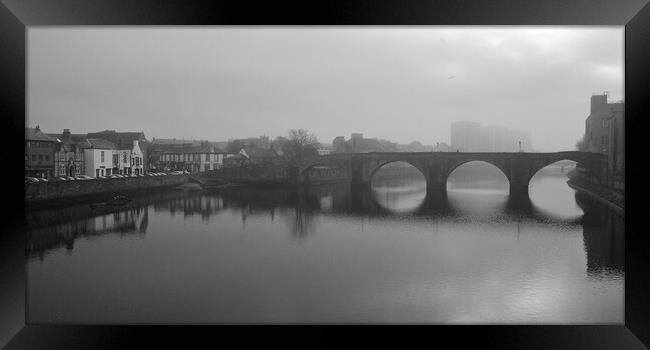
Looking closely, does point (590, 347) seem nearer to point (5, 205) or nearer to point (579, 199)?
point (5, 205)

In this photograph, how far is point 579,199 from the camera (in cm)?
2706

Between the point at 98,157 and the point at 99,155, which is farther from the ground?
the point at 99,155

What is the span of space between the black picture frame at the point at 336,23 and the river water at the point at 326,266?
275cm

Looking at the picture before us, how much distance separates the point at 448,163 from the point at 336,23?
2641 centimetres

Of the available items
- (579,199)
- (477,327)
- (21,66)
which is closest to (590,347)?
(477,327)

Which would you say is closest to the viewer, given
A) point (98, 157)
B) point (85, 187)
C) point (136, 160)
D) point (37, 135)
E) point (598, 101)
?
point (37, 135)

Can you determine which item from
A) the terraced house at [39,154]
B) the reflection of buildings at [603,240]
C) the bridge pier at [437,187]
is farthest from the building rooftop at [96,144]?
the reflection of buildings at [603,240]

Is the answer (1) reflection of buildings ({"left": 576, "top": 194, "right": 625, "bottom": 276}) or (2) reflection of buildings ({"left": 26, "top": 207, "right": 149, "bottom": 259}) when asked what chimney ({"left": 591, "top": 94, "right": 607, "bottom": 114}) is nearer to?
(1) reflection of buildings ({"left": 576, "top": 194, "right": 625, "bottom": 276})

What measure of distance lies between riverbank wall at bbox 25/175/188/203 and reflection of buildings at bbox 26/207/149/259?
7.78 ft

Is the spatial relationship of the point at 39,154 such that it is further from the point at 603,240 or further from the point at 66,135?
the point at 603,240

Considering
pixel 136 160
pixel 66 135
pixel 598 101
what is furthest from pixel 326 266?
pixel 598 101

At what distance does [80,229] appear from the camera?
680 inches

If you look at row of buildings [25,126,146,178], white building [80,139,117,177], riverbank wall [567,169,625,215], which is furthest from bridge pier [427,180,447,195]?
white building [80,139,117,177]

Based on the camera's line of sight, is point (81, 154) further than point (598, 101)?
No
